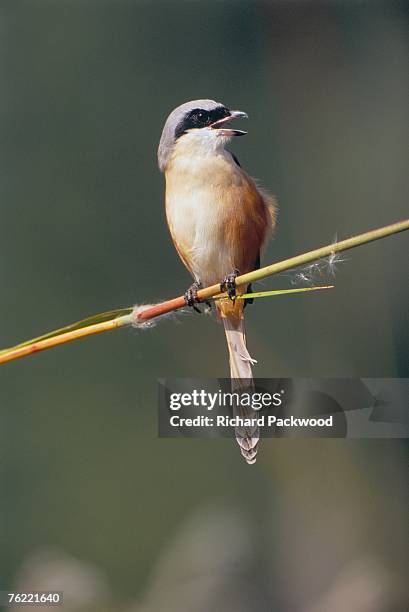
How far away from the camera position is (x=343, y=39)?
2180 millimetres

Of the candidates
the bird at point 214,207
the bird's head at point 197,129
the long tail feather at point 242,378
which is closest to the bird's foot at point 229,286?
the bird at point 214,207

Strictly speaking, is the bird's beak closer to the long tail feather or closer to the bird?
the bird

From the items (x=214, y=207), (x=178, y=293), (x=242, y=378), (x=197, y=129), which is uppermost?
(x=197, y=129)

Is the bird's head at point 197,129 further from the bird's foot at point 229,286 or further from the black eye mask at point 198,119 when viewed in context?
the bird's foot at point 229,286

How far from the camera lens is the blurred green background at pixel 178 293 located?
208 centimetres

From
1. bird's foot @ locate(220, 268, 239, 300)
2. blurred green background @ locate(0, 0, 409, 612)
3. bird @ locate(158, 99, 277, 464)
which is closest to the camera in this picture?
bird's foot @ locate(220, 268, 239, 300)

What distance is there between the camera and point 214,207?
6.39 feet

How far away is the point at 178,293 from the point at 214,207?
0.31 metres

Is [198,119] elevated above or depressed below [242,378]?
above

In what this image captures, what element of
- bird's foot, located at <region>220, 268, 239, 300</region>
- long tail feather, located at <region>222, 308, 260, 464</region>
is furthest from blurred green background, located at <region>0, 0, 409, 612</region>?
bird's foot, located at <region>220, 268, 239, 300</region>

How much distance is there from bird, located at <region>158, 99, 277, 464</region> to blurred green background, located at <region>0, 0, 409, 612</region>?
5cm

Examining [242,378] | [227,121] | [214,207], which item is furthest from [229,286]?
[227,121]

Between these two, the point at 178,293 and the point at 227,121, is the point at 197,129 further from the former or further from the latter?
the point at 178,293

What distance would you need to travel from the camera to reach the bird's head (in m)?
1.97
